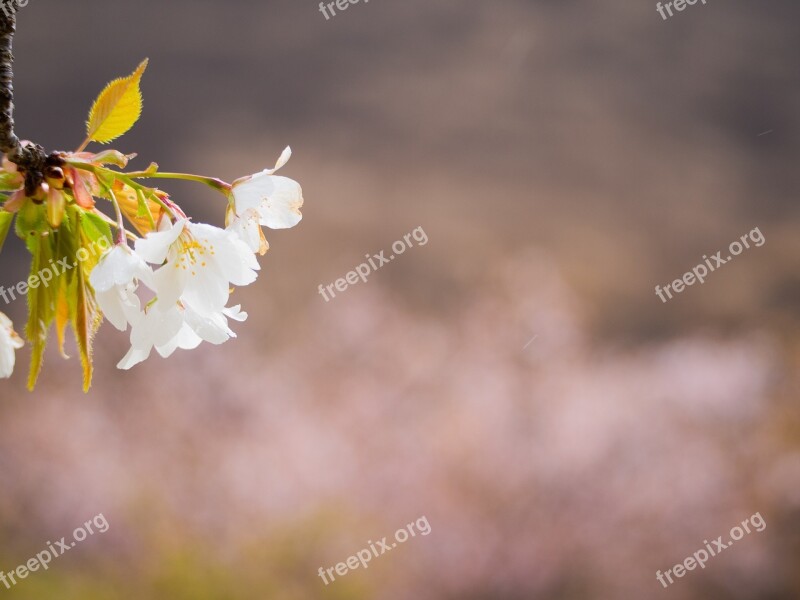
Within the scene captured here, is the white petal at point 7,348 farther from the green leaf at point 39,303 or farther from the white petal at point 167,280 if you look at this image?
the white petal at point 167,280

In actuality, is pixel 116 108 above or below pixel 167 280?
above

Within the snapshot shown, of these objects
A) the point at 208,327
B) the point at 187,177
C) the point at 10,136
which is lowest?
the point at 208,327

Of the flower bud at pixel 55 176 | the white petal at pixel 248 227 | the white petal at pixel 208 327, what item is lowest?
the white petal at pixel 208 327

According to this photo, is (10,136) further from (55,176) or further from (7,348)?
(7,348)

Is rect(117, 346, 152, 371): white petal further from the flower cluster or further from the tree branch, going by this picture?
the tree branch

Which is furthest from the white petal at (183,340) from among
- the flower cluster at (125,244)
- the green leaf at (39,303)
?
the green leaf at (39,303)

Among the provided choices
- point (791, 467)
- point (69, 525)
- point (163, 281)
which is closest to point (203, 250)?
point (163, 281)

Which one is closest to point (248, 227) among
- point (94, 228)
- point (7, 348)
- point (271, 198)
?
point (271, 198)
